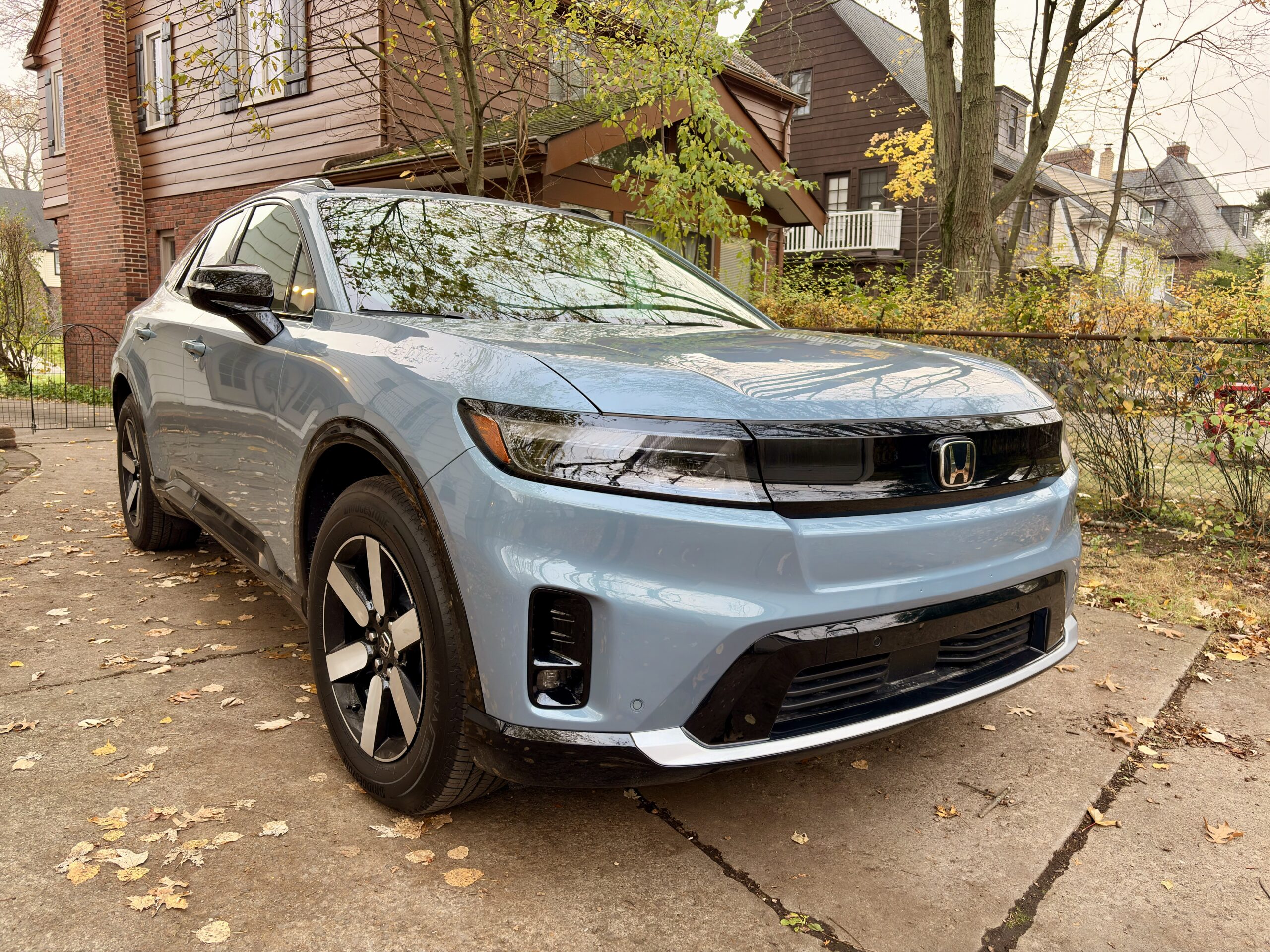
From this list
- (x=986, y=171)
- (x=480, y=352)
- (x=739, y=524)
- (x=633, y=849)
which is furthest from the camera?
(x=986, y=171)

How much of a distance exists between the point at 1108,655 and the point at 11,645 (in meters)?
4.54

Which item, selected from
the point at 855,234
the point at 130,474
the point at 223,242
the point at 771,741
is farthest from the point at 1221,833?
the point at 855,234

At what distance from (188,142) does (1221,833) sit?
15611mm

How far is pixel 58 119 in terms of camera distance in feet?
58.4

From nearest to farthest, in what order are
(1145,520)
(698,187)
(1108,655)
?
(1108,655), (1145,520), (698,187)

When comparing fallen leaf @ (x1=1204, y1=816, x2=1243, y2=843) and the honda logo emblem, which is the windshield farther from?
fallen leaf @ (x1=1204, y1=816, x2=1243, y2=843)

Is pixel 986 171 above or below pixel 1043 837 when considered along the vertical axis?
above

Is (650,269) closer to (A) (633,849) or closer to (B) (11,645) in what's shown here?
(A) (633,849)

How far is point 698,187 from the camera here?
771cm

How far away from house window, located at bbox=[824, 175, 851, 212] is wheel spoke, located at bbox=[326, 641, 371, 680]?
25220 millimetres

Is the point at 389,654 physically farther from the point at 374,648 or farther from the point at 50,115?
the point at 50,115

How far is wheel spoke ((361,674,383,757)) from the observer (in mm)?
2494

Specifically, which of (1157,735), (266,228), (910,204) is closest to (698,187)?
(266,228)

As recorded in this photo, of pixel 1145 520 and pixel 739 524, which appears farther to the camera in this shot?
pixel 1145 520
